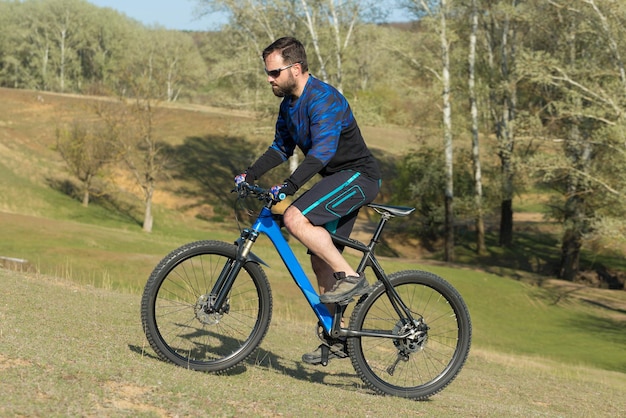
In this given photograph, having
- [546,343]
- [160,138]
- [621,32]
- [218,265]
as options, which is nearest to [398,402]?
[218,265]

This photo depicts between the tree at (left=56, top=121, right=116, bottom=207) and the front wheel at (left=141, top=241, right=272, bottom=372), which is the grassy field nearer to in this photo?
the front wheel at (left=141, top=241, right=272, bottom=372)

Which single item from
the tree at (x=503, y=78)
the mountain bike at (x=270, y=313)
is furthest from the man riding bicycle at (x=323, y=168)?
the tree at (x=503, y=78)

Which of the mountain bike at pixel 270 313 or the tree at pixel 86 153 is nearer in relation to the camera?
the mountain bike at pixel 270 313

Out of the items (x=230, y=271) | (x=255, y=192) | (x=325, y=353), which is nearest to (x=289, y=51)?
(x=255, y=192)

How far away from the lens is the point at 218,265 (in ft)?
20.3

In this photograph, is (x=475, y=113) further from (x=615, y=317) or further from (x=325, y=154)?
(x=325, y=154)

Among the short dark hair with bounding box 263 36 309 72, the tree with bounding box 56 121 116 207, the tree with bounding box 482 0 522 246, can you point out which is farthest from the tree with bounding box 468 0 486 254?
the short dark hair with bounding box 263 36 309 72

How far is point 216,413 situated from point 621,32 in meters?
28.4

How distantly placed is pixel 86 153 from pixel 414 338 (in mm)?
44268

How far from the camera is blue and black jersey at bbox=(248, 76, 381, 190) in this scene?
19.2ft

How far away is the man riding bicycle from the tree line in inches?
930

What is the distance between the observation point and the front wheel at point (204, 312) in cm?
584

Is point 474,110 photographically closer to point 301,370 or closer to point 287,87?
point 301,370

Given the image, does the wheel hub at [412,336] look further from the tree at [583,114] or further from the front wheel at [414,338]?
the tree at [583,114]
